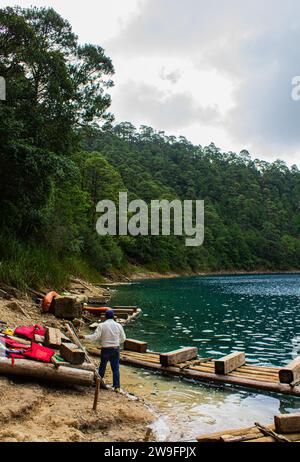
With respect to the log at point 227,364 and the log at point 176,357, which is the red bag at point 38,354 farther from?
the log at point 227,364

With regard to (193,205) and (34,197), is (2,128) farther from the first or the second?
(193,205)

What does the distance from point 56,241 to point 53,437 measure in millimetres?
29122

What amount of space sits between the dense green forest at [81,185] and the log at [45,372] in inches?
496

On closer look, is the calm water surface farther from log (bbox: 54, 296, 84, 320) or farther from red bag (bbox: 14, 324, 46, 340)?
red bag (bbox: 14, 324, 46, 340)

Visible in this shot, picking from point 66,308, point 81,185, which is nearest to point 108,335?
point 66,308

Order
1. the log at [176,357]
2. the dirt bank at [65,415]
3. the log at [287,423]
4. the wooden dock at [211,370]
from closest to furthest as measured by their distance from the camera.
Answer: the dirt bank at [65,415] → the log at [287,423] → the wooden dock at [211,370] → the log at [176,357]

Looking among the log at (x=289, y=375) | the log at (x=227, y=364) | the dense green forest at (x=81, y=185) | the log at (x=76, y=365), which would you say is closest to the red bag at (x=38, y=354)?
the log at (x=76, y=365)

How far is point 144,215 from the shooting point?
79.8 m

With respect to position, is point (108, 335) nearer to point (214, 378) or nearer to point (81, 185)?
point (214, 378)

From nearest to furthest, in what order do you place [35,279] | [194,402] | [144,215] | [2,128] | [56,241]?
[194,402] < [2,128] < [35,279] < [56,241] < [144,215]

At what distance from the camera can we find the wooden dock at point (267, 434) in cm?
584

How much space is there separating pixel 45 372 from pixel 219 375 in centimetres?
457

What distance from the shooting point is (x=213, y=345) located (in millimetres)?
16234
